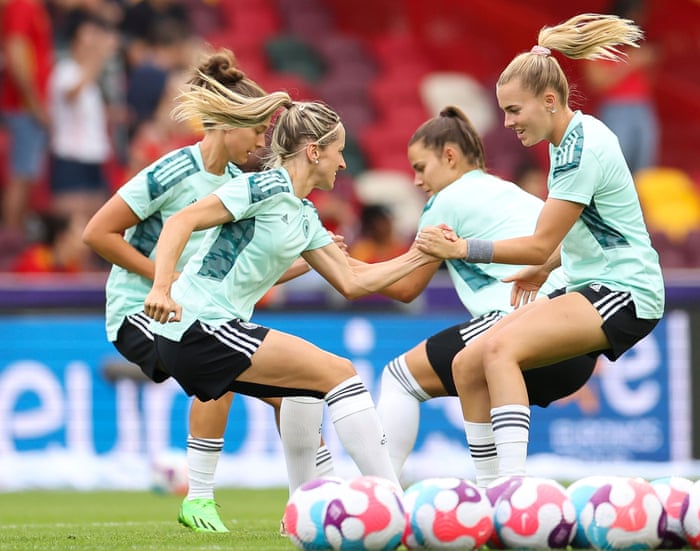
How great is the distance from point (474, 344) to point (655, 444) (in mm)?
5465

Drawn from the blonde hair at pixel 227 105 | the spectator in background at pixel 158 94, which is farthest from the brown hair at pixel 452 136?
the spectator in background at pixel 158 94

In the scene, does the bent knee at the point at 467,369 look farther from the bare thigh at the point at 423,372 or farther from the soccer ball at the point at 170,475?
the soccer ball at the point at 170,475

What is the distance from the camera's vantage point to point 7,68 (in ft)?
42.3

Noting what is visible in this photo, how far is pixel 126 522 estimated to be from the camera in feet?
25.0

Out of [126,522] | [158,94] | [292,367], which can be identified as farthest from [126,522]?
[158,94]

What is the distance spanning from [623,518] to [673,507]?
0.26 metres

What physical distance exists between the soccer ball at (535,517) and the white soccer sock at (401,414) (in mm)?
1761

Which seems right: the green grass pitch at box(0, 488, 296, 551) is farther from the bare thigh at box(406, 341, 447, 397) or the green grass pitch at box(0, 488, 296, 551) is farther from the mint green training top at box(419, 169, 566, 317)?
the mint green training top at box(419, 169, 566, 317)

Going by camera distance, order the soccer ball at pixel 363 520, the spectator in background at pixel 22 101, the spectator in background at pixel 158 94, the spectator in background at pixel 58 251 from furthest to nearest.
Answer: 1. the spectator in background at pixel 158 94
2. the spectator in background at pixel 22 101
3. the spectator in background at pixel 58 251
4. the soccer ball at pixel 363 520

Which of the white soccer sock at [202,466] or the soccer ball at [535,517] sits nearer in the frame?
the soccer ball at [535,517]

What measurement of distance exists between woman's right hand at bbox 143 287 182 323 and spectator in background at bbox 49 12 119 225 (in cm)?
715

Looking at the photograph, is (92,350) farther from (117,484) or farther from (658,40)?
(658,40)

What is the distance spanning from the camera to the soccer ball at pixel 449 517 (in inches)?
202

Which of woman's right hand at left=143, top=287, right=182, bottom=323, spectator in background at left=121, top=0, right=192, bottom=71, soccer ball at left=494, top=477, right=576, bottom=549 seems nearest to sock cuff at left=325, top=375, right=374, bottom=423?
woman's right hand at left=143, top=287, right=182, bottom=323
